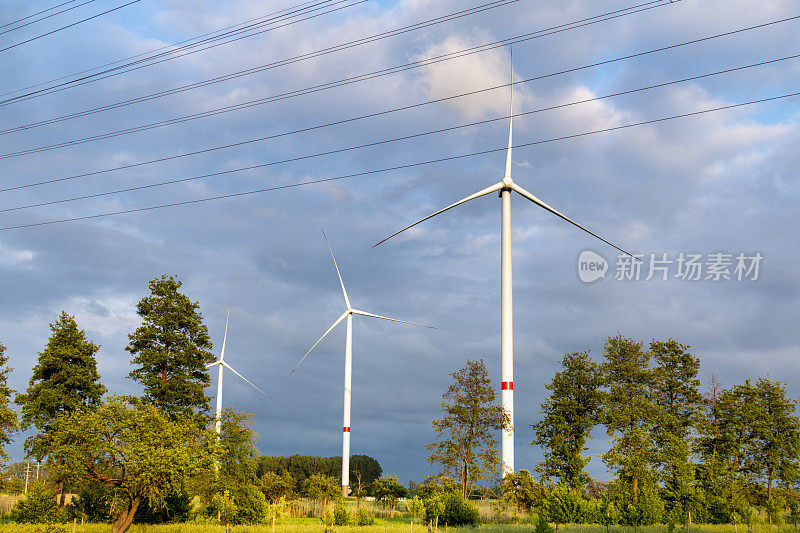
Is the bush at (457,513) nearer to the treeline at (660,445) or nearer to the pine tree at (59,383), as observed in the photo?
the treeline at (660,445)

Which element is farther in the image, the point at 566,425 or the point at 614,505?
the point at 566,425

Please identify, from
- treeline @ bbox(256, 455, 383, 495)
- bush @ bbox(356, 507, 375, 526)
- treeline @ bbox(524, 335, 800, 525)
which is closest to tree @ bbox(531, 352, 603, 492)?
treeline @ bbox(524, 335, 800, 525)

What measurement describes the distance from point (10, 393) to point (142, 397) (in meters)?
13.4

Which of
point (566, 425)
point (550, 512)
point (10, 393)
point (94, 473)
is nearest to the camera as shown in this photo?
point (94, 473)

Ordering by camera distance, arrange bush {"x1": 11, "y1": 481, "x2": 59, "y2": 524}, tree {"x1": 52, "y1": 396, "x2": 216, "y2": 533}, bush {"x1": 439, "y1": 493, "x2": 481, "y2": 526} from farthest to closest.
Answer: bush {"x1": 11, "y1": 481, "x2": 59, "y2": 524} < bush {"x1": 439, "y1": 493, "x2": 481, "y2": 526} < tree {"x1": 52, "y1": 396, "x2": 216, "y2": 533}

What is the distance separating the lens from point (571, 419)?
64.1m

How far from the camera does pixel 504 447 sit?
58.3 m

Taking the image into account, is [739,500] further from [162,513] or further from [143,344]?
[143,344]

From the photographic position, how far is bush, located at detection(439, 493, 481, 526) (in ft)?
173

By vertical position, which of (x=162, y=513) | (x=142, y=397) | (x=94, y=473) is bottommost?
(x=162, y=513)

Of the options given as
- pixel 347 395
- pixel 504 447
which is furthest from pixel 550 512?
pixel 347 395

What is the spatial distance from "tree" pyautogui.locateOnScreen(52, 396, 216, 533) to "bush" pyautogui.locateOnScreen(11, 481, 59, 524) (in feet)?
37.5

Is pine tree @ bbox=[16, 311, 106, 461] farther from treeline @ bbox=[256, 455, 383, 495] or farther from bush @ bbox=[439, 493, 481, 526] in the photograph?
treeline @ bbox=[256, 455, 383, 495]

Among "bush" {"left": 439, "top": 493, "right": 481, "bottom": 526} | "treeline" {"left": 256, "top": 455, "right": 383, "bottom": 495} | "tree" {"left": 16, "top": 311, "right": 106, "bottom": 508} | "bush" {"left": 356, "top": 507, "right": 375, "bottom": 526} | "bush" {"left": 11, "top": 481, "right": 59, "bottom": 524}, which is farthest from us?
"treeline" {"left": 256, "top": 455, "right": 383, "bottom": 495}
